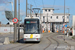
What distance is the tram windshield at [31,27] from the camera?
59.6ft

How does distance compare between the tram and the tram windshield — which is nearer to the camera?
the tram

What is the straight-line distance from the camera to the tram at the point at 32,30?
59.2ft

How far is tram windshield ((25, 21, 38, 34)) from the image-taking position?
18156 millimetres

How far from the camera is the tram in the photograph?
18.0m

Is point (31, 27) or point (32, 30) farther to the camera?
point (31, 27)

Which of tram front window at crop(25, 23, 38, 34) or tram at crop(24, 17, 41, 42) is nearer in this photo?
tram at crop(24, 17, 41, 42)

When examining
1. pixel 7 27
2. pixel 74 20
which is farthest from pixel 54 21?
pixel 74 20

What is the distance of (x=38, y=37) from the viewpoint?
18141 millimetres

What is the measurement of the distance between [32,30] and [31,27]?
400 millimetres

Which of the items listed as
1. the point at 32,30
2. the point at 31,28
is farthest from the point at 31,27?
the point at 32,30

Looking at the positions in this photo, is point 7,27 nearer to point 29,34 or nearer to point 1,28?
point 1,28

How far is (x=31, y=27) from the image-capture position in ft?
60.0

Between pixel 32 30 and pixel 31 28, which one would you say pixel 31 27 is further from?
pixel 32 30

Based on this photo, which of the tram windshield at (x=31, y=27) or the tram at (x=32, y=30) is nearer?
the tram at (x=32, y=30)
